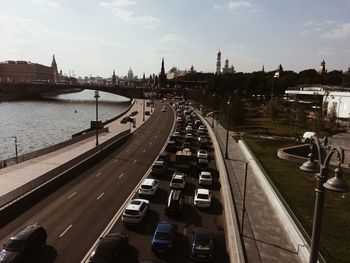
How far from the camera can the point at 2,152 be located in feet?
197

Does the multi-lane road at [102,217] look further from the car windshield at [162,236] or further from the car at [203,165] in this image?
the car at [203,165]

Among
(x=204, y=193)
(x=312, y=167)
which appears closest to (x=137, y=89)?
(x=204, y=193)

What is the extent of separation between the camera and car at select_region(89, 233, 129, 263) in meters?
17.8

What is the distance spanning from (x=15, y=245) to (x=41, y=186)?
11.9 metres

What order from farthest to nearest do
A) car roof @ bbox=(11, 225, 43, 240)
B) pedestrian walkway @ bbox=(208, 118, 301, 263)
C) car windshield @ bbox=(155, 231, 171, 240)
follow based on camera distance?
car windshield @ bbox=(155, 231, 171, 240), pedestrian walkway @ bbox=(208, 118, 301, 263), car roof @ bbox=(11, 225, 43, 240)

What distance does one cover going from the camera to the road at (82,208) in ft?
68.4

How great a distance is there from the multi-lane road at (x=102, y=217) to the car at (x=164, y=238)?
51 cm

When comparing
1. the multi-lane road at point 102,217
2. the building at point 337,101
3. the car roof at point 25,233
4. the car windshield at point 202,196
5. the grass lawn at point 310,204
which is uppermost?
the building at point 337,101

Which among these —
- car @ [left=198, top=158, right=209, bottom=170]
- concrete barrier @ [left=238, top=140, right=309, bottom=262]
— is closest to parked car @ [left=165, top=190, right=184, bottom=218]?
concrete barrier @ [left=238, top=140, right=309, bottom=262]

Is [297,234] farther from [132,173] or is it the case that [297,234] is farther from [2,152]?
[2,152]

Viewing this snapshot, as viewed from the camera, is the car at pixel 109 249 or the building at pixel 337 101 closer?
the car at pixel 109 249

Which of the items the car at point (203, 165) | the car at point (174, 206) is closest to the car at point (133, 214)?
the car at point (174, 206)

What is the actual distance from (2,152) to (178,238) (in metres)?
48.6

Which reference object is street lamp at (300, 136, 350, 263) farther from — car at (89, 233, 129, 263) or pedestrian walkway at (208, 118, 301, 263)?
car at (89, 233, 129, 263)
